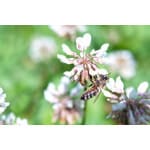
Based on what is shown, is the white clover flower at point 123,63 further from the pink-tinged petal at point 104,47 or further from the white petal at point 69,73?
the white petal at point 69,73

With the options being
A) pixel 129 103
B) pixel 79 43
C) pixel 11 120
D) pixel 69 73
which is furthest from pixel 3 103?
pixel 129 103

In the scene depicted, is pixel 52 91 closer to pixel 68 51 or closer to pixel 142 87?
pixel 68 51

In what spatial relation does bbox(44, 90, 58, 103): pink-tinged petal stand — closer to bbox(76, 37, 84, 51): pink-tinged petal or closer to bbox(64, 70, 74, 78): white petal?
bbox(64, 70, 74, 78): white petal

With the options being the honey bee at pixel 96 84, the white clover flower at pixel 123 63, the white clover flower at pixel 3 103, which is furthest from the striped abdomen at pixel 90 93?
the white clover flower at pixel 3 103
